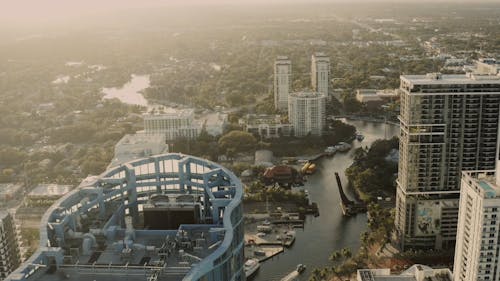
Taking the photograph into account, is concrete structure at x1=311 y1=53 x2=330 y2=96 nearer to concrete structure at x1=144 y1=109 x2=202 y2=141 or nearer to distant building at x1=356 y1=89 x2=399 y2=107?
distant building at x1=356 y1=89 x2=399 y2=107

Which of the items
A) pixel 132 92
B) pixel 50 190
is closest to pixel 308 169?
pixel 50 190

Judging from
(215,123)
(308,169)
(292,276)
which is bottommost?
(292,276)

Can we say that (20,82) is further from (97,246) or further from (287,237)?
(97,246)

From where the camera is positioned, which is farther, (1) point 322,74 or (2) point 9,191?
(1) point 322,74

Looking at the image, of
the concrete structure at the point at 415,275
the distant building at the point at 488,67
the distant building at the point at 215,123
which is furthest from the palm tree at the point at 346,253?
the distant building at the point at 215,123

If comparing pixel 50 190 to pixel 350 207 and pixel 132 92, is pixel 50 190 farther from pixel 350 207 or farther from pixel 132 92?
pixel 132 92

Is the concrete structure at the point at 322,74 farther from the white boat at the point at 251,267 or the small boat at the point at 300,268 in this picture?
the white boat at the point at 251,267
